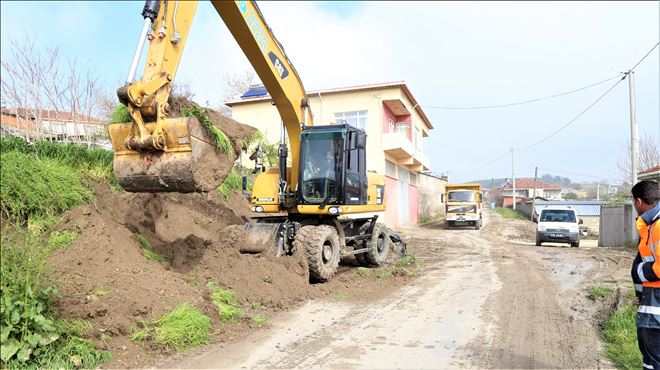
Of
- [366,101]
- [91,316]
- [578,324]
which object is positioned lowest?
[578,324]

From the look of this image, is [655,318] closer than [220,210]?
Yes

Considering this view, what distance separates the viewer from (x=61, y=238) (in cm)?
624

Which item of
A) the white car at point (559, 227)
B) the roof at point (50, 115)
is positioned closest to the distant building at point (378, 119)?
the white car at point (559, 227)

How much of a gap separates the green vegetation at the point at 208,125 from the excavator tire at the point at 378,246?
5294 mm

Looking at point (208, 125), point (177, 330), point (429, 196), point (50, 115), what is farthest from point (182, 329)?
point (429, 196)

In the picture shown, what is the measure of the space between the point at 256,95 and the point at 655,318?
27.5m

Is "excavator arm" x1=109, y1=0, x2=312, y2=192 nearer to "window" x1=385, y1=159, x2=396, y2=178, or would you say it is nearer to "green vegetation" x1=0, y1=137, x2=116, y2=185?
"green vegetation" x1=0, y1=137, x2=116, y2=185

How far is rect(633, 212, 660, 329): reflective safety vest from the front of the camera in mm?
3406

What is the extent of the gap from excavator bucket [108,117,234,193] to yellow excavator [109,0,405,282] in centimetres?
1

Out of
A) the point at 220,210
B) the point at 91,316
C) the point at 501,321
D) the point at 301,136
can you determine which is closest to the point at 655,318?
the point at 501,321

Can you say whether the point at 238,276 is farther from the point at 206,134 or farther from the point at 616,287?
the point at 616,287

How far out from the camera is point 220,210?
13148 millimetres

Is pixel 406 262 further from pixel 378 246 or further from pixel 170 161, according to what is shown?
pixel 170 161

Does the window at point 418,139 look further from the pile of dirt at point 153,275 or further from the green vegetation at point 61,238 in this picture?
the green vegetation at point 61,238
